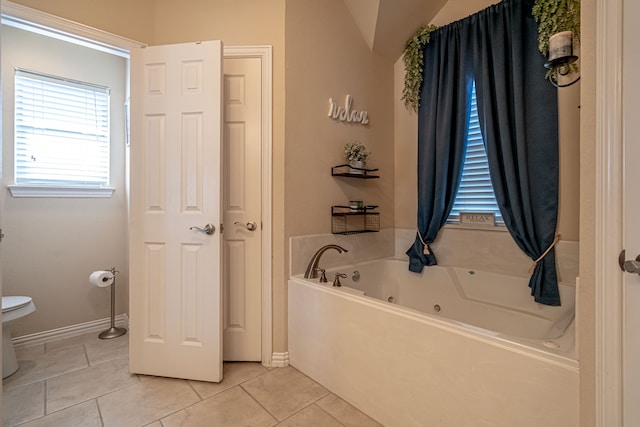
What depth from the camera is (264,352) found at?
81.3 inches

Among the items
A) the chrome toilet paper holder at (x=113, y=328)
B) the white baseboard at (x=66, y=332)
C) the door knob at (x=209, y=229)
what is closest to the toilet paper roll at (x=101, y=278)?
the chrome toilet paper holder at (x=113, y=328)

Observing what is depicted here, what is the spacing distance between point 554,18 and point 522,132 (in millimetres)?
678

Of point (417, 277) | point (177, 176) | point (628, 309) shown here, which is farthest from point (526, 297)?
point (177, 176)

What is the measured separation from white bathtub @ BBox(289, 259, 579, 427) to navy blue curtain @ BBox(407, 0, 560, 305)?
22 cm

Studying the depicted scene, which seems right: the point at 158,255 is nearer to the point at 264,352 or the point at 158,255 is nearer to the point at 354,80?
the point at 264,352

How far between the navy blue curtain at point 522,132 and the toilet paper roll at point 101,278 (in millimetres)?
3172

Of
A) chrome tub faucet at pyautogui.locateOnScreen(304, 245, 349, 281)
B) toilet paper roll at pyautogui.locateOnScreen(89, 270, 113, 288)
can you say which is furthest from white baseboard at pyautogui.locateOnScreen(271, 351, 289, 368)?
toilet paper roll at pyautogui.locateOnScreen(89, 270, 113, 288)

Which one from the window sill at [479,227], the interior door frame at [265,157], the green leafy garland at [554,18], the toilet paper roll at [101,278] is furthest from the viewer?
the toilet paper roll at [101,278]

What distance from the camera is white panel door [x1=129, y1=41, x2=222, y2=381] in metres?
1.83

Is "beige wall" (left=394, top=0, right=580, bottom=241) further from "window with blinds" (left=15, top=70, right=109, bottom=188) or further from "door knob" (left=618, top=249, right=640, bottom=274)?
"window with blinds" (left=15, top=70, right=109, bottom=188)

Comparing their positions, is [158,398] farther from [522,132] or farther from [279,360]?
[522,132]

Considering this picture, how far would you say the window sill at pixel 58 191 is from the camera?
2299 mm

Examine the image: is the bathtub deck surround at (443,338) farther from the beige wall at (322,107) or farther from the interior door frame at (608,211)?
the beige wall at (322,107)

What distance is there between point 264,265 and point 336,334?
0.69 meters
